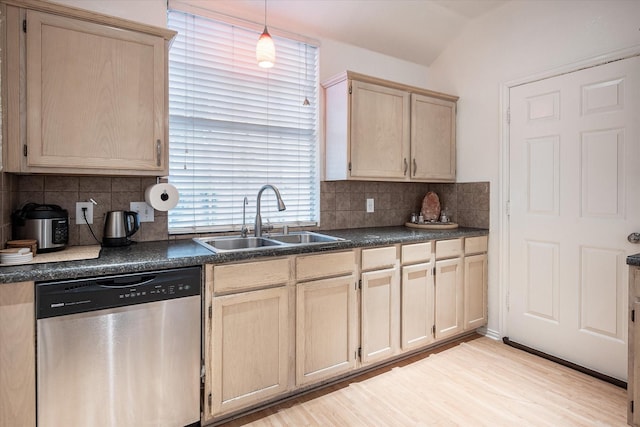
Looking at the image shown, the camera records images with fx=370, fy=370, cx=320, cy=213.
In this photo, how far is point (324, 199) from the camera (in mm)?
3068

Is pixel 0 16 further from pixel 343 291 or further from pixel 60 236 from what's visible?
pixel 343 291

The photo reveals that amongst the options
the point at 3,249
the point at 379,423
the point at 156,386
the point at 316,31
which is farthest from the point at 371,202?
the point at 3,249

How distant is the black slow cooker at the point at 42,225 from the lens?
1840mm

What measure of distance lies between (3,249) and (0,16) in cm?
105

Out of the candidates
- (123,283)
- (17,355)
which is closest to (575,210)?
(123,283)

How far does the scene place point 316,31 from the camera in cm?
294

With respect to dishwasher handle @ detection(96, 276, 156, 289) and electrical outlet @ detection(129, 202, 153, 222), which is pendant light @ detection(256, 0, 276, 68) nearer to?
electrical outlet @ detection(129, 202, 153, 222)

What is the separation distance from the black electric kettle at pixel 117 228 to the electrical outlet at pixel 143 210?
13 centimetres

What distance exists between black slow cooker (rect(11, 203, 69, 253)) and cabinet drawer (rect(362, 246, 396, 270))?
172 centimetres

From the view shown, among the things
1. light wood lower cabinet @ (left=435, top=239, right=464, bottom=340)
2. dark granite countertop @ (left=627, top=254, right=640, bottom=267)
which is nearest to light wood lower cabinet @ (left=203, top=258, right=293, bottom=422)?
light wood lower cabinet @ (left=435, top=239, right=464, bottom=340)

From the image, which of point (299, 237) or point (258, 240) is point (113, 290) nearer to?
point (258, 240)

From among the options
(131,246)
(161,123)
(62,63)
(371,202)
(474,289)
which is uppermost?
(62,63)

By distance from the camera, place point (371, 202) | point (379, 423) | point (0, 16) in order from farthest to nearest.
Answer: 1. point (371, 202)
2. point (379, 423)
3. point (0, 16)

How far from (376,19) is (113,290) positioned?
269 centimetres
